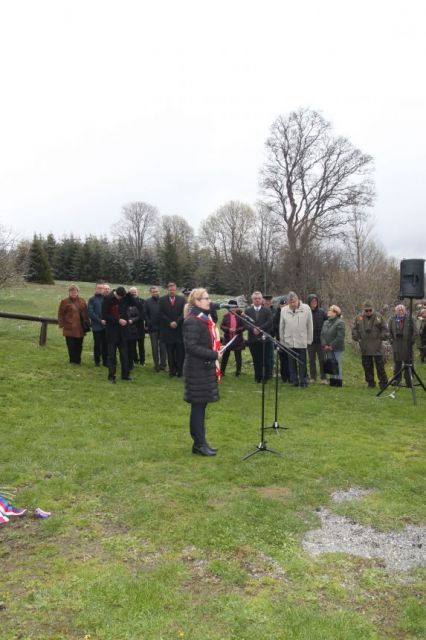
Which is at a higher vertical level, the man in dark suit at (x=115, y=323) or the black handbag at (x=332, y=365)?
the man in dark suit at (x=115, y=323)

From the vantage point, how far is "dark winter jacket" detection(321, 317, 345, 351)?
10.8 m

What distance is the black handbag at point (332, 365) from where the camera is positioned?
1109cm

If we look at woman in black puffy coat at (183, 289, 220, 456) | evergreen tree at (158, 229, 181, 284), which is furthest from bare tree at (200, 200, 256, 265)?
woman in black puffy coat at (183, 289, 220, 456)

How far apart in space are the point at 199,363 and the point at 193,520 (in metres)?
2.10

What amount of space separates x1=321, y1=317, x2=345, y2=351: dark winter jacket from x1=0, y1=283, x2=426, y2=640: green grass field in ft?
7.54

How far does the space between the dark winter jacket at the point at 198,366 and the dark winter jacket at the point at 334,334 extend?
5.43 meters

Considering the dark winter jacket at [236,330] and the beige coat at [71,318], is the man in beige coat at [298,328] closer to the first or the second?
the dark winter jacket at [236,330]

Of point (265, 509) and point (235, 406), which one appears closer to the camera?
point (265, 509)

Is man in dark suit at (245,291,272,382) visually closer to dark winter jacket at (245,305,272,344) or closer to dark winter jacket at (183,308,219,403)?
dark winter jacket at (245,305,272,344)

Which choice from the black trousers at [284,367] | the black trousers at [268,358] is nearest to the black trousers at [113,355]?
the black trousers at [268,358]

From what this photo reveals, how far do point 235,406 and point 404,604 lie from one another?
565 centimetres

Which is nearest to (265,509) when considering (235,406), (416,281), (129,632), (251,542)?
(251,542)

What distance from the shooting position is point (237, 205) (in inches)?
2159

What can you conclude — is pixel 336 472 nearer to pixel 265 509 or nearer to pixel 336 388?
pixel 265 509
